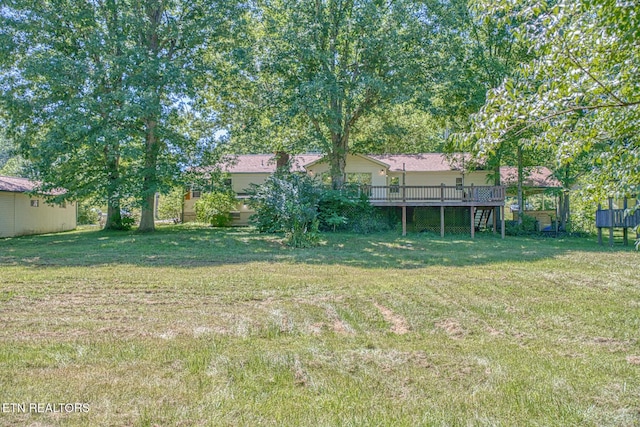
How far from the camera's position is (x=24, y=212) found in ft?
64.6

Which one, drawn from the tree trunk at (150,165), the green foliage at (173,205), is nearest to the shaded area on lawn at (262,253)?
the tree trunk at (150,165)

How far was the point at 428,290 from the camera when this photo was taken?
22.7 ft

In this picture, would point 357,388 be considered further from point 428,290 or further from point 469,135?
point 428,290

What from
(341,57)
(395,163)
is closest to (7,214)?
(341,57)

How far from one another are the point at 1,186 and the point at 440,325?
778 inches

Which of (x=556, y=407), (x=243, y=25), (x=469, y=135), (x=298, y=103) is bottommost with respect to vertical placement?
(x=556, y=407)

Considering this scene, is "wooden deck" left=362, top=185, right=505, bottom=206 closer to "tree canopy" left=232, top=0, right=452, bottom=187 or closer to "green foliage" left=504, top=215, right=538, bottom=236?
"green foliage" left=504, top=215, right=538, bottom=236

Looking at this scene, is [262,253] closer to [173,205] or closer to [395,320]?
[395,320]

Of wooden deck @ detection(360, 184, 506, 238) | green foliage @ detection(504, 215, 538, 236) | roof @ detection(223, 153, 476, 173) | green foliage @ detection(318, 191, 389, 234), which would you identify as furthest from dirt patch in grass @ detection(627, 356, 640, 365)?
roof @ detection(223, 153, 476, 173)

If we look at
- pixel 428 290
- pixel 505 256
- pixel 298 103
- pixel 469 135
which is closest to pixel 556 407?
pixel 469 135

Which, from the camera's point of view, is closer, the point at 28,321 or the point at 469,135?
the point at 469,135

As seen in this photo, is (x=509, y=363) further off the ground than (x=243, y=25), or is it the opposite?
(x=243, y=25)

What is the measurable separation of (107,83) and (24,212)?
26.6ft

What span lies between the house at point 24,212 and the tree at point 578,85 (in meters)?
18.6
